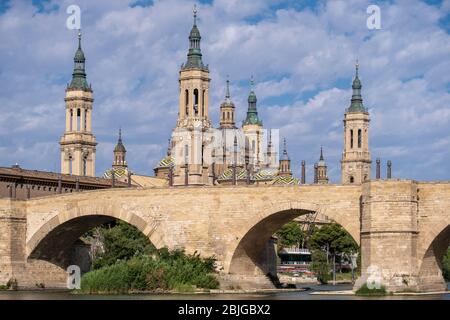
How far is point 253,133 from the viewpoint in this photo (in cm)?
15812

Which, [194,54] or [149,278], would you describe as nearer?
[149,278]

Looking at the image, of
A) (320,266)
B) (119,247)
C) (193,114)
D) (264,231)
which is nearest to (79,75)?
(193,114)

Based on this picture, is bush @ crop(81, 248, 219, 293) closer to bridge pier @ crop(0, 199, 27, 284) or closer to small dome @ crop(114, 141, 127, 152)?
bridge pier @ crop(0, 199, 27, 284)

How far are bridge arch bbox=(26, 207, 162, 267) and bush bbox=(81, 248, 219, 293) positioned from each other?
13.3 feet

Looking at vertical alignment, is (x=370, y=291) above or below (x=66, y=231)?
below

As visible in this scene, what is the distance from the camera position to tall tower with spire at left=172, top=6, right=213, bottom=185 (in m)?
126

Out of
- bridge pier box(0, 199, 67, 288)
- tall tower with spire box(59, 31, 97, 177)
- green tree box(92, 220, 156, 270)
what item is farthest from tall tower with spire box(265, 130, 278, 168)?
bridge pier box(0, 199, 67, 288)

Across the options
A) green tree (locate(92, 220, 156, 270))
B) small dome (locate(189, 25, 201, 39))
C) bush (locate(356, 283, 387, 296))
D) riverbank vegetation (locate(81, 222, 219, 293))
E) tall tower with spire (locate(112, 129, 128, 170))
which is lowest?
bush (locate(356, 283, 387, 296))

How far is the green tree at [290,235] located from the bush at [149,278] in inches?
1973

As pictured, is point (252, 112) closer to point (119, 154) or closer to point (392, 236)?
point (119, 154)

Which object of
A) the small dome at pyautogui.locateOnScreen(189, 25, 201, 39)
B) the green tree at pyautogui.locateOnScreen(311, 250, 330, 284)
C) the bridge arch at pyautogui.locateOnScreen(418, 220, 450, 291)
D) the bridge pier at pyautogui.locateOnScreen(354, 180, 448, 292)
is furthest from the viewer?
the small dome at pyautogui.locateOnScreen(189, 25, 201, 39)

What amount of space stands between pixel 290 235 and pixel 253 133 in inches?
1831
